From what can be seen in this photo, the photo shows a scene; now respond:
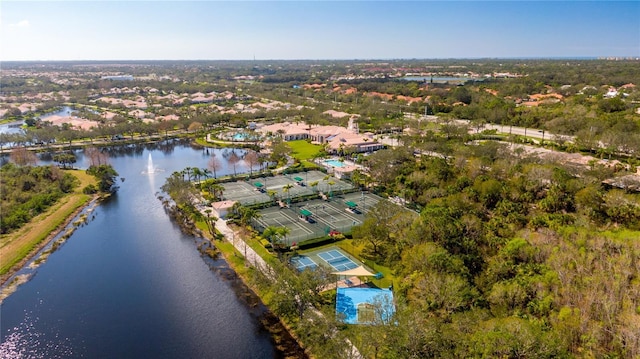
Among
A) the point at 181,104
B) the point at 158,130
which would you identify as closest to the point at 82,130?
the point at 158,130

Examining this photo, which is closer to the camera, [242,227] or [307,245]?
[307,245]

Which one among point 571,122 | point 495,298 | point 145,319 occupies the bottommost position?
point 145,319

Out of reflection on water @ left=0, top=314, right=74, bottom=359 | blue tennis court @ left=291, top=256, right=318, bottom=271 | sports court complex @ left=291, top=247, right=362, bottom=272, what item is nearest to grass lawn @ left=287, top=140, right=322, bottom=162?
sports court complex @ left=291, top=247, right=362, bottom=272

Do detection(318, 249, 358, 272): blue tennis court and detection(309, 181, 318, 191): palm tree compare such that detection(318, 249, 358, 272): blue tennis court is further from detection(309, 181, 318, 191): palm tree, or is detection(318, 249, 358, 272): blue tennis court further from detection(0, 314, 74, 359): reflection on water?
detection(0, 314, 74, 359): reflection on water

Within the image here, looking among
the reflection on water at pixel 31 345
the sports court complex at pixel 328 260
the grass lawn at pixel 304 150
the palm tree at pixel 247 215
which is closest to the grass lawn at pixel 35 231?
the reflection on water at pixel 31 345

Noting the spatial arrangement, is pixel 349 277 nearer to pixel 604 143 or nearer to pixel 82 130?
pixel 604 143

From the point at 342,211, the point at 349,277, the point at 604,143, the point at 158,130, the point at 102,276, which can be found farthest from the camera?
the point at 158,130
